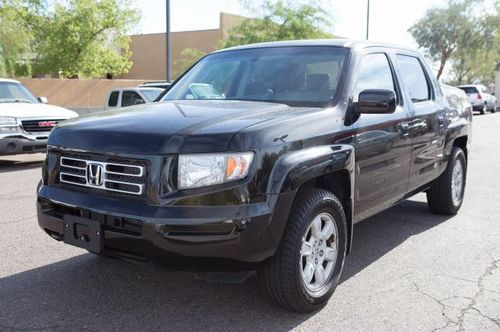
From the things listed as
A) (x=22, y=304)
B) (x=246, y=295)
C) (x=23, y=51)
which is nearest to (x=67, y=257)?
(x=22, y=304)

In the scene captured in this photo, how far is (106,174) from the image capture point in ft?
11.1

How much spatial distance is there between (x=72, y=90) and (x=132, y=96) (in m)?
16.8

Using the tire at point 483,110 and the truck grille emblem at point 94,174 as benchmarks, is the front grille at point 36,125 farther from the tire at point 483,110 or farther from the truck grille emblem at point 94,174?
the tire at point 483,110

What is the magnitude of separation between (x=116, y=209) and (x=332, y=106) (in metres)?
1.70

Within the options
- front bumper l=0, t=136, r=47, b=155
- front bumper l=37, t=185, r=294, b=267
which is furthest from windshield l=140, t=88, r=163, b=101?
front bumper l=37, t=185, r=294, b=267

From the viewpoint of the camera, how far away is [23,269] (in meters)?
4.46

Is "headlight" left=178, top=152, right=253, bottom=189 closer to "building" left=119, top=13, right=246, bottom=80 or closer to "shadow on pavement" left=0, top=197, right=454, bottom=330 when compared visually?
"shadow on pavement" left=0, top=197, right=454, bottom=330

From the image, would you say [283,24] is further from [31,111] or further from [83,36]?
[31,111]

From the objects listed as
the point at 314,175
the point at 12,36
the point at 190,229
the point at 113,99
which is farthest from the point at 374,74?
the point at 12,36

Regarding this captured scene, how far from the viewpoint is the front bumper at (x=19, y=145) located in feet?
31.8

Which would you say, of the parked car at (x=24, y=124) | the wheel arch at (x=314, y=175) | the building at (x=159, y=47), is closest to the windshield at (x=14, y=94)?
the parked car at (x=24, y=124)

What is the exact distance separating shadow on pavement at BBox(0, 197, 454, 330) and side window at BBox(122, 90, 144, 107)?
949 centimetres

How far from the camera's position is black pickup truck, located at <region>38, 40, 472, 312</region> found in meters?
3.15

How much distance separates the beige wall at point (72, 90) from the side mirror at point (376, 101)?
86.1 feet
